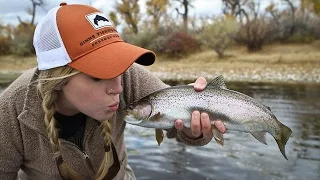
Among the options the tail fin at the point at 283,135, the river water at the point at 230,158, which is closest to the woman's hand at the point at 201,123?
the tail fin at the point at 283,135

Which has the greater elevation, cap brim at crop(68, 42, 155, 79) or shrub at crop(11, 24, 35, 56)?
cap brim at crop(68, 42, 155, 79)

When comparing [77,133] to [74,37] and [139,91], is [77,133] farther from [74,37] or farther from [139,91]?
[74,37]

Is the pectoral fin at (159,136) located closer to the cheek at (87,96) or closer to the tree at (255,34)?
the cheek at (87,96)

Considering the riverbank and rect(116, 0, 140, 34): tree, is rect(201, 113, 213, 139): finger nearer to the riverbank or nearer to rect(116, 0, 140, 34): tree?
the riverbank

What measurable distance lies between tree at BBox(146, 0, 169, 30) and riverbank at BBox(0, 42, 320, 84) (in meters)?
13.7

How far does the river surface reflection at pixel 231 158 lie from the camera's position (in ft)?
16.2

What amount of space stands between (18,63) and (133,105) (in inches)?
1106

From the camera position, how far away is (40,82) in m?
2.36

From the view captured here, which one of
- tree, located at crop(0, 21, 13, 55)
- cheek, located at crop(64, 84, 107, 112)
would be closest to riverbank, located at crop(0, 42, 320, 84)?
tree, located at crop(0, 21, 13, 55)

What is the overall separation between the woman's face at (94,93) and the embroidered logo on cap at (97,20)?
0.94 ft

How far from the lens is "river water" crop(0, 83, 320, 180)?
494 centimetres

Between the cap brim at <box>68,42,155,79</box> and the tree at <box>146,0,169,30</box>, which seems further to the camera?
the tree at <box>146,0,169,30</box>

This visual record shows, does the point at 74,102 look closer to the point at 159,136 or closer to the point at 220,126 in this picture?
the point at 159,136

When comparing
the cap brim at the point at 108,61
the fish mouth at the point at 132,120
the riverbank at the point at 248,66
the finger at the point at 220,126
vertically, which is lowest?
the riverbank at the point at 248,66
